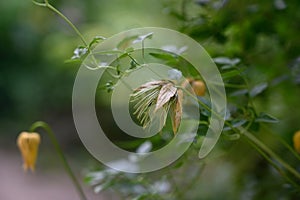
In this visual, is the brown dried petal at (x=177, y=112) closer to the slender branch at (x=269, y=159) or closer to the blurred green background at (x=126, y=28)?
the slender branch at (x=269, y=159)

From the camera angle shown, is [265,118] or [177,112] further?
[265,118]

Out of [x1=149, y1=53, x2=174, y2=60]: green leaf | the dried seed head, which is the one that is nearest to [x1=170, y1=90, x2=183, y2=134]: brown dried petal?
the dried seed head

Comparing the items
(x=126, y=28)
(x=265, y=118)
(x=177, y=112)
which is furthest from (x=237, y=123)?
(x=126, y=28)

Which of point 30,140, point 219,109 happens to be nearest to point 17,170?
Result: point 30,140

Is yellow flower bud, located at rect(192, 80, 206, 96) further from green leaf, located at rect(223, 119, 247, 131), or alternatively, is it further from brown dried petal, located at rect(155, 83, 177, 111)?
brown dried petal, located at rect(155, 83, 177, 111)

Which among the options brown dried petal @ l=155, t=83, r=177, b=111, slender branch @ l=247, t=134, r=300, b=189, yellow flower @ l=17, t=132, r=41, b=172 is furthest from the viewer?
yellow flower @ l=17, t=132, r=41, b=172

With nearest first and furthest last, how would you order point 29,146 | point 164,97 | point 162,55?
1. point 164,97
2. point 162,55
3. point 29,146

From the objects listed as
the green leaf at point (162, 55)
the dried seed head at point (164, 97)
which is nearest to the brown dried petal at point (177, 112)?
the dried seed head at point (164, 97)

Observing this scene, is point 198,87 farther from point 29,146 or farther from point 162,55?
point 29,146
